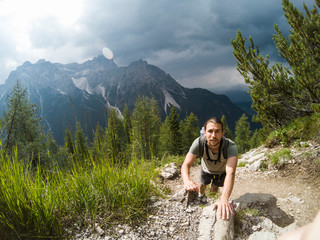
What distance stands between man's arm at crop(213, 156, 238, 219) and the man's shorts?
105 cm

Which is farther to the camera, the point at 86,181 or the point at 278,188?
the point at 278,188

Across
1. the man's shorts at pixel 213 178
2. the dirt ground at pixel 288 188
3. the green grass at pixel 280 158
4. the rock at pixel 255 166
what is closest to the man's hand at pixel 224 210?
the man's shorts at pixel 213 178

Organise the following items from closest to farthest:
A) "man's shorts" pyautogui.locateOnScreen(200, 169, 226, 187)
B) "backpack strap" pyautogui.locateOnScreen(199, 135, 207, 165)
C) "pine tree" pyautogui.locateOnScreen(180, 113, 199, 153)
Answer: "backpack strap" pyautogui.locateOnScreen(199, 135, 207, 165) → "man's shorts" pyautogui.locateOnScreen(200, 169, 226, 187) → "pine tree" pyautogui.locateOnScreen(180, 113, 199, 153)

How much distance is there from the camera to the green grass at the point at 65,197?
2.29m

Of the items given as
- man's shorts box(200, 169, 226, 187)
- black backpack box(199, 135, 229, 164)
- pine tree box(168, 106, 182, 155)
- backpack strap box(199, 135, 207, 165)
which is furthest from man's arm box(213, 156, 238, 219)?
pine tree box(168, 106, 182, 155)

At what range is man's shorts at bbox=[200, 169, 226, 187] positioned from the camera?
427 centimetres

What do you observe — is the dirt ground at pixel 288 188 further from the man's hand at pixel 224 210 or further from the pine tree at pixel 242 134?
the pine tree at pixel 242 134

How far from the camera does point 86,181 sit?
3135mm

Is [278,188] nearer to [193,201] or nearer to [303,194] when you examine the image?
[303,194]

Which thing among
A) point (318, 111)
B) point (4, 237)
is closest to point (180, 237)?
point (4, 237)

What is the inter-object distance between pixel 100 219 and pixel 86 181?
26.9 inches

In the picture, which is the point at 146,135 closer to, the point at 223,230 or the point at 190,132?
the point at 223,230

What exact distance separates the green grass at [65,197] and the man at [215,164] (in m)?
0.98

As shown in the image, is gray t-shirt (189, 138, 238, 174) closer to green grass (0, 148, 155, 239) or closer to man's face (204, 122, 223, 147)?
man's face (204, 122, 223, 147)
